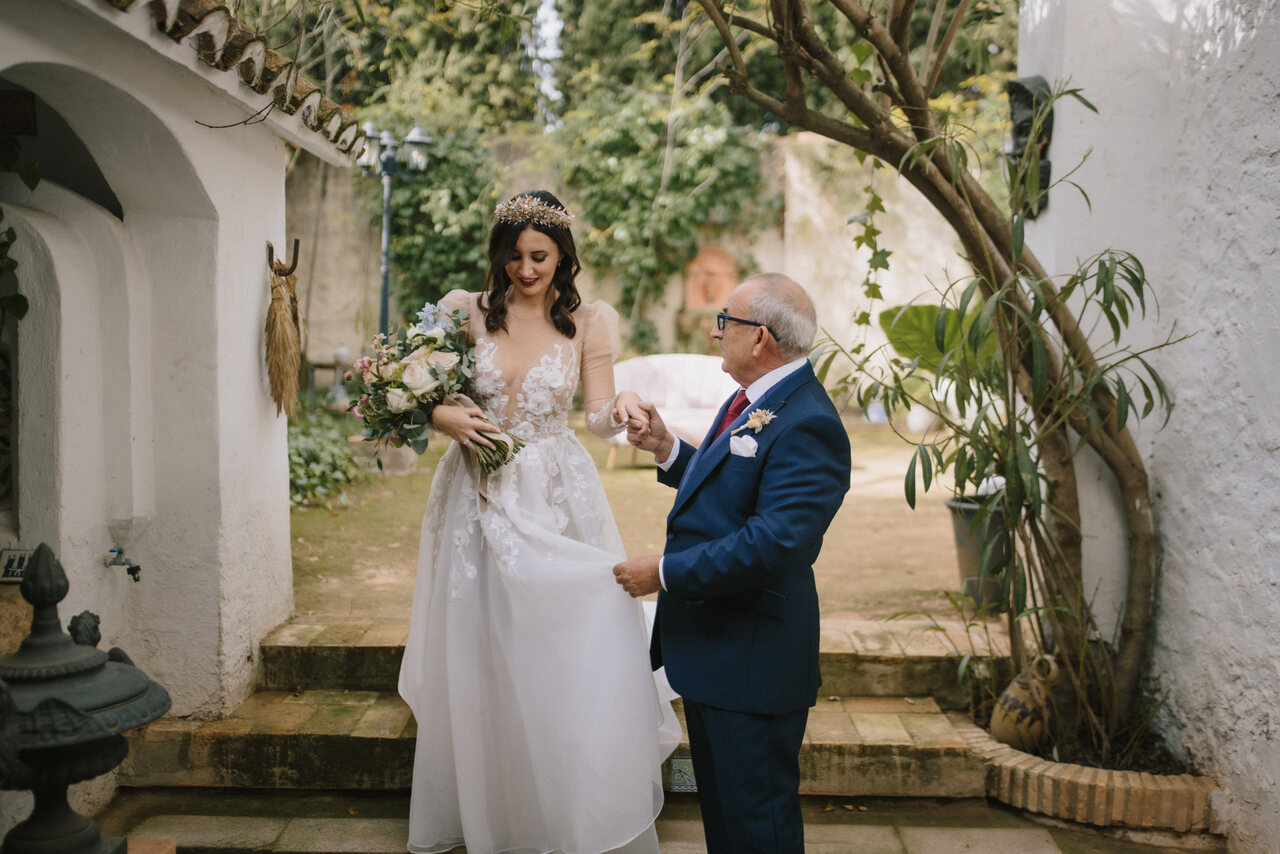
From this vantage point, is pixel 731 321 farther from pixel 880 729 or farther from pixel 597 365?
pixel 880 729

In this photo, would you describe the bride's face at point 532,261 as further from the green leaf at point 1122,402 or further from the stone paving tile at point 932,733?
the stone paving tile at point 932,733

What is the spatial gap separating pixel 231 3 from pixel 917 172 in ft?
9.24

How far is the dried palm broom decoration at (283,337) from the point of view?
3965 millimetres

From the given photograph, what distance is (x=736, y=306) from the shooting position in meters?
2.49

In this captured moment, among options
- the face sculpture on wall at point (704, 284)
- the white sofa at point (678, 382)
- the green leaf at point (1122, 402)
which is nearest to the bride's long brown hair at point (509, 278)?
the green leaf at point (1122, 402)

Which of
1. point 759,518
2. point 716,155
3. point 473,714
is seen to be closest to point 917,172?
point 759,518

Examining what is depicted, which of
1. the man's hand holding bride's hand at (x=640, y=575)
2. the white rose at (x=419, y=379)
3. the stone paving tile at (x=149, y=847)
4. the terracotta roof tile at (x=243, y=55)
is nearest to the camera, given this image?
the stone paving tile at (x=149, y=847)

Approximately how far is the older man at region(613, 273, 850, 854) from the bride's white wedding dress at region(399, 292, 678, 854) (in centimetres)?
35

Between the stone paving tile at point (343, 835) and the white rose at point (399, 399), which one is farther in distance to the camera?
the stone paving tile at point (343, 835)

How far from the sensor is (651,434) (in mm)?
2930

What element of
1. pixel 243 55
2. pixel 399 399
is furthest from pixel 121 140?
pixel 399 399

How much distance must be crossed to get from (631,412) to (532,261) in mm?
604

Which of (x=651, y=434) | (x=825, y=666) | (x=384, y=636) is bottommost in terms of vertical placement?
(x=825, y=666)

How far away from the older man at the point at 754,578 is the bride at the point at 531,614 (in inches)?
14.5
